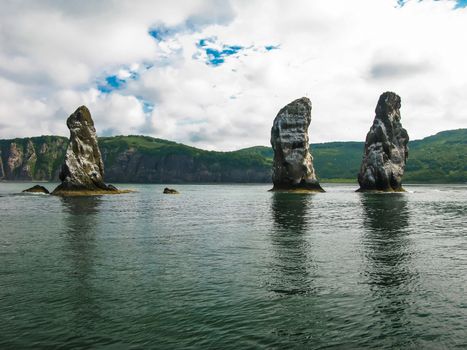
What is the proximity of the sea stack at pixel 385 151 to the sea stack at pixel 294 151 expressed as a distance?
2140 centimetres

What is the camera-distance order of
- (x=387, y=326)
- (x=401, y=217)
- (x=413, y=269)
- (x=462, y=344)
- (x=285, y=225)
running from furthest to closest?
(x=401, y=217) < (x=285, y=225) < (x=413, y=269) < (x=387, y=326) < (x=462, y=344)

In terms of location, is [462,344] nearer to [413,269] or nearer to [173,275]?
[413,269]

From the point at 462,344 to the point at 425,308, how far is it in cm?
365

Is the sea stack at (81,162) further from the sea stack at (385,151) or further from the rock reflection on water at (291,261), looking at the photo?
the sea stack at (385,151)

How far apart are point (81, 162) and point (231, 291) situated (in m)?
103

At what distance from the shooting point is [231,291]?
1862cm

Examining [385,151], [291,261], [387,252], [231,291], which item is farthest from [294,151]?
[231,291]

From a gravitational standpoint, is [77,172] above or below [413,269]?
above

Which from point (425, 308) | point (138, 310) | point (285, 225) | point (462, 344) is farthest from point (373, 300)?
point (285, 225)

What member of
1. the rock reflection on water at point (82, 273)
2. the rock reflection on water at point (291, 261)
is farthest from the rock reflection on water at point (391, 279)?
the rock reflection on water at point (82, 273)

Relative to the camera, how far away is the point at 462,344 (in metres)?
12.8

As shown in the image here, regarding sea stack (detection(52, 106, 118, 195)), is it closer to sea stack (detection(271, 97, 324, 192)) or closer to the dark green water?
sea stack (detection(271, 97, 324, 192))

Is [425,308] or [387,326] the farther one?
[425,308]

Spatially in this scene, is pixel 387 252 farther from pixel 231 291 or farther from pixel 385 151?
pixel 385 151
